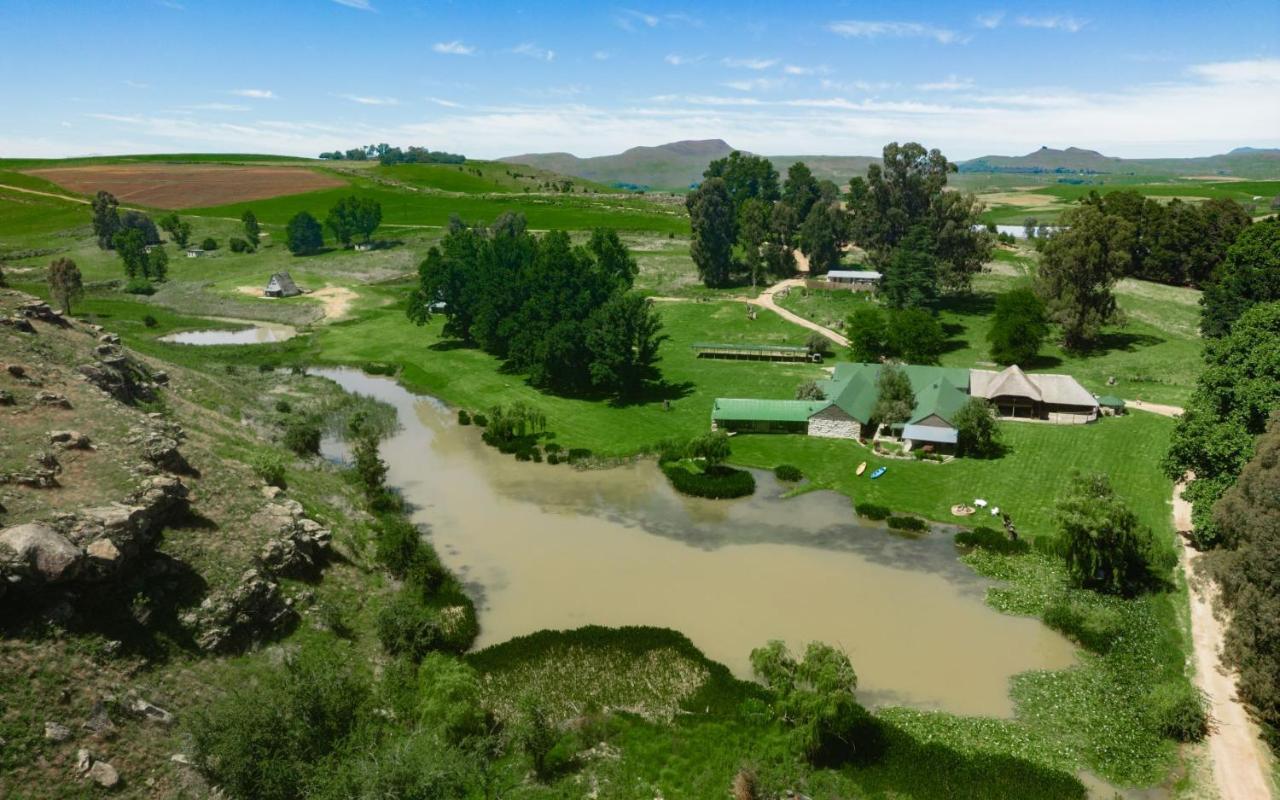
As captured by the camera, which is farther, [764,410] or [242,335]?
[242,335]

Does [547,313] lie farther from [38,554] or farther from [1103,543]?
[38,554]

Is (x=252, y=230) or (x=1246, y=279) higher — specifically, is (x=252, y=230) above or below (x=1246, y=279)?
above

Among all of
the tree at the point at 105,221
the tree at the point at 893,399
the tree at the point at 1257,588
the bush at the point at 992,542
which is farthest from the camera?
the tree at the point at 105,221

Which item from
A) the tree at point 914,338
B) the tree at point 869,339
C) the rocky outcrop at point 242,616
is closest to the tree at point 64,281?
the rocky outcrop at point 242,616

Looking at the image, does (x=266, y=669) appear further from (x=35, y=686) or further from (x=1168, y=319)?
(x=1168, y=319)

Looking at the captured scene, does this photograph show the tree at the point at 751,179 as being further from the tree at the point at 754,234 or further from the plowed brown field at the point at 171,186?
the plowed brown field at the point at 171,186

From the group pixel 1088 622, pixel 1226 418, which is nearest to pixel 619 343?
pixel 1088 622

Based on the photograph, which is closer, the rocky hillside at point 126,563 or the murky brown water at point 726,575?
the rocky hillside at point 126,563
